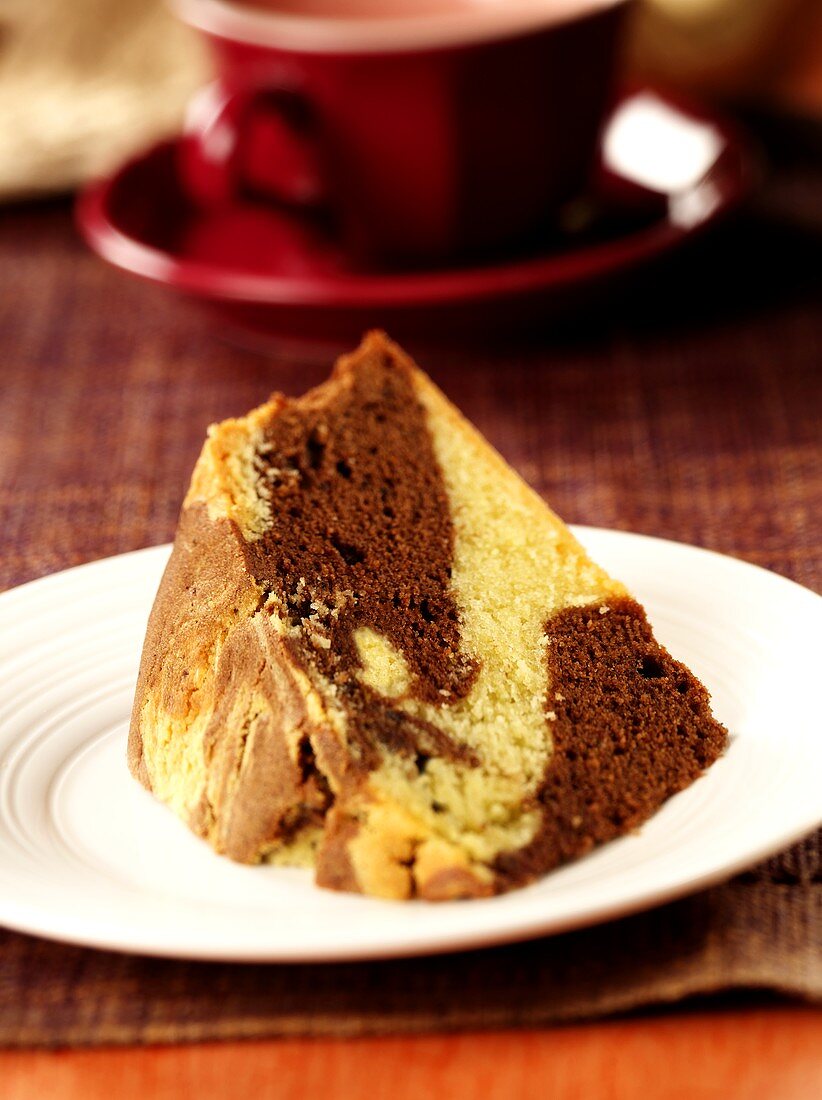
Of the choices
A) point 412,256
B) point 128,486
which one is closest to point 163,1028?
point 128,486

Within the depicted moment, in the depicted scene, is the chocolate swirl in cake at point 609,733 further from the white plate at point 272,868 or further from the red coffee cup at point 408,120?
the red coffee cup at point 408,120

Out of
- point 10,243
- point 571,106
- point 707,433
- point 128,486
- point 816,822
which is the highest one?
point 816,822

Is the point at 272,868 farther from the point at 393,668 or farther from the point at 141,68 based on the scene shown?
the point at 141,68

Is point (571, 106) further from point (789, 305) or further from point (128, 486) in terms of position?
point (128, 486)

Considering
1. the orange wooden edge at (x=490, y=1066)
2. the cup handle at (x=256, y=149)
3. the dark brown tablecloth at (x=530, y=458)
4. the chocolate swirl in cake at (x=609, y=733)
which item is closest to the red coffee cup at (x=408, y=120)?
the cup handle at (x=256, y=149)

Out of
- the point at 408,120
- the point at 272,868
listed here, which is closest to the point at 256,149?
the point at 408,120

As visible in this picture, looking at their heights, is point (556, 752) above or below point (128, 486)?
above

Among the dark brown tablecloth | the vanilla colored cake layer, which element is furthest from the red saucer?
the vanilla colored cake layer
